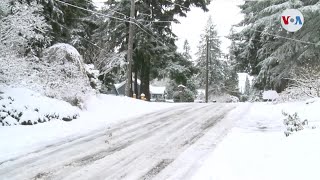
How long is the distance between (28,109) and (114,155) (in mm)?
5017

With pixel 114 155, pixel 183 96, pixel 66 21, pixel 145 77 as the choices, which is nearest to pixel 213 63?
pixel 183 96

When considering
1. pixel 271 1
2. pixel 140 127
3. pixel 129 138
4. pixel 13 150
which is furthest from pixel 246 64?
pixel 13 150

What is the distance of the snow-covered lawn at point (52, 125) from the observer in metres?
8.55

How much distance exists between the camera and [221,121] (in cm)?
1245

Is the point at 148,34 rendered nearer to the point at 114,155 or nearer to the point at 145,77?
the point at 145,77

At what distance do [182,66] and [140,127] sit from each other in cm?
1521

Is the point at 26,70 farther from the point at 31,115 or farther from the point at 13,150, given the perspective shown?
the point at 13,150

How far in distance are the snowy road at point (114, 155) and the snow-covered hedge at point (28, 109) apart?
2.11 meters

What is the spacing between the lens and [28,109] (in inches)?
443

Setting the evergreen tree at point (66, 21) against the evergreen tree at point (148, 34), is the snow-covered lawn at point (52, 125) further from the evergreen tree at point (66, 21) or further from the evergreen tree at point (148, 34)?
the evergreen tree at point (148, 34)

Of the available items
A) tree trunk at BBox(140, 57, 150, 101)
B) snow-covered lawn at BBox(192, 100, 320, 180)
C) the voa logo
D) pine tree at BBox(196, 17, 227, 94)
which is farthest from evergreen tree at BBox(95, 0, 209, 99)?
pine tree at BBox(196, 17, 227, 94)

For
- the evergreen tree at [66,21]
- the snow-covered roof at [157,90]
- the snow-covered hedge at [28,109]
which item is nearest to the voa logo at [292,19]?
the evergreen tree at [66,21]

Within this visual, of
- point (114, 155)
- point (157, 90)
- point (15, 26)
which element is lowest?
point (114, 155)

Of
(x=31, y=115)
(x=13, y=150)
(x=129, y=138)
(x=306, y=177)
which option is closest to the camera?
(x=306, y=177)
